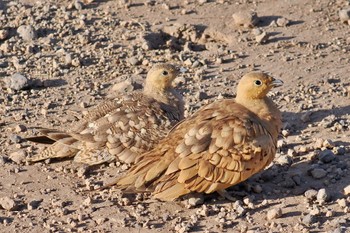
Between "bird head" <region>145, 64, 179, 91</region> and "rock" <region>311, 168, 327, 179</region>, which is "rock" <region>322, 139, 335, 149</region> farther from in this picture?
"bird head" <region>145, 64, 179, 91</region>

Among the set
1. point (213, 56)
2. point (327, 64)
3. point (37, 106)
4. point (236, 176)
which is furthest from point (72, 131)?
point (327, 64)

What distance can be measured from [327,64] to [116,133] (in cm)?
355

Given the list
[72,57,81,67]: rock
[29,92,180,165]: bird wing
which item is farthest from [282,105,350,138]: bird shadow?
[72,57,81,67]: rock

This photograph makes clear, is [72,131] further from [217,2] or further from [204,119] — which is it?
[217,2]

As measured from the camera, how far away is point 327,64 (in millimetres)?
11188

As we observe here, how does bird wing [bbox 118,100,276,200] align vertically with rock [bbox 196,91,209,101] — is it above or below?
below

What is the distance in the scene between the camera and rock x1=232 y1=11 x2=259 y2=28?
12109 mm

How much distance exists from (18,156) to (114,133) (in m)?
1.07

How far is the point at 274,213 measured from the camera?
25.0ft

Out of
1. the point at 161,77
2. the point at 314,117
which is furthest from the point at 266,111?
the point at 161,77

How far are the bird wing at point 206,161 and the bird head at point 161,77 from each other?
189cm

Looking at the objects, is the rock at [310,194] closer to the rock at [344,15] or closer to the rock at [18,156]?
the rock at [18,156]

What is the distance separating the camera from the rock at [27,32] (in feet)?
39.5

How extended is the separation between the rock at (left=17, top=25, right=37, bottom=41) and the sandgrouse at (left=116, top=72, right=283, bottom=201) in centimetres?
464
